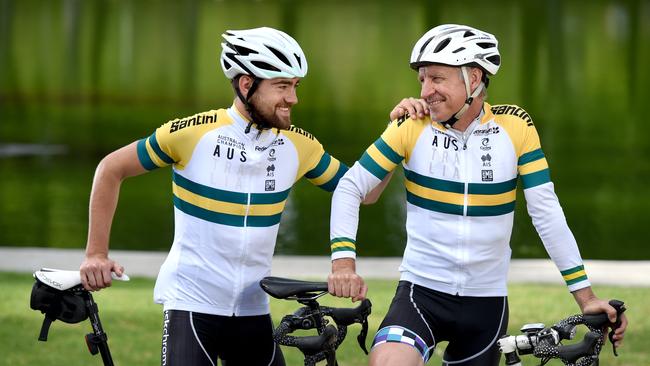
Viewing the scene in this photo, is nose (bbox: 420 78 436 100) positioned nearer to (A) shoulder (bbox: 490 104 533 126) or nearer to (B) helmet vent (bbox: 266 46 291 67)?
(A) shoulder (bbox: 490 104 533 126)

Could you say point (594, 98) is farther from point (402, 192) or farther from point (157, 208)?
point (157, 208)

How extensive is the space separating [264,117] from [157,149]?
1.53 feet

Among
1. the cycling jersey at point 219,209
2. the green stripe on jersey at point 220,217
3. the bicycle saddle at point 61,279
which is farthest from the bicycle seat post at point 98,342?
the green stripe on jersey at point 220,217

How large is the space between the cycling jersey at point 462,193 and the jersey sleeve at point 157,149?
28.5 inches

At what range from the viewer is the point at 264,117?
20.7 ft

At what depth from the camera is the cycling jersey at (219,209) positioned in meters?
6.25

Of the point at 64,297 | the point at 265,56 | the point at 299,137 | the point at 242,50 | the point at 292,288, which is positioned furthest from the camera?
the point at 299,137

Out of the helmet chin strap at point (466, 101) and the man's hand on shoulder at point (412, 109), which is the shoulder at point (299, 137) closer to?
the man's hand on shoulder at point (412, 109)

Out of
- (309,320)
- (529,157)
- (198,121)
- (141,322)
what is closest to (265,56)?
(198,121)

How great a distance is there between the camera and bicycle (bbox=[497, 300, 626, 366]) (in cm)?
563

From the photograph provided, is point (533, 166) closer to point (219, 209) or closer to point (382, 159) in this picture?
point (382, 159)

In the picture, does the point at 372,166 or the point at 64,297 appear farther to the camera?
the point at 372,166

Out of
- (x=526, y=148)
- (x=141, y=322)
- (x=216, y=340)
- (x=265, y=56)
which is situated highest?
(x=265, y=56)

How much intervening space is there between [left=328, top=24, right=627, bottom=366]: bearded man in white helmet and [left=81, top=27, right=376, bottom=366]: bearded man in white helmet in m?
0.38
